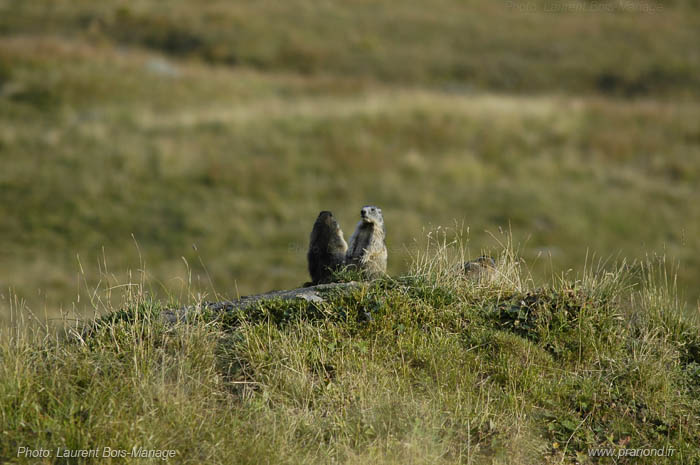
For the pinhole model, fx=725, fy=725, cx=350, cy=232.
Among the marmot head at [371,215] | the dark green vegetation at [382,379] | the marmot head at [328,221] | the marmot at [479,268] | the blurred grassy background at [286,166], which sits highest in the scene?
the marmot head at [371,215]

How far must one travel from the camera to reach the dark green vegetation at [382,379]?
5.34 metres

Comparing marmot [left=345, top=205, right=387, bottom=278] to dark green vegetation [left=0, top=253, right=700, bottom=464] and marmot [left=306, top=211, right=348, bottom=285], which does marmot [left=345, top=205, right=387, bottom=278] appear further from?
dark green vegetation [left=0, top=253, right=700, bottom=464]

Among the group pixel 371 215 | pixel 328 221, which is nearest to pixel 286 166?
pixel 328 221

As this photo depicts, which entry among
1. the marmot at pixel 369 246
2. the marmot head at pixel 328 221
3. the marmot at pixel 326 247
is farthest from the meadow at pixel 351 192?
the marmot head at pixel 328 221

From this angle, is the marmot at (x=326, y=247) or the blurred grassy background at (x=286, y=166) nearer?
the marmot at (x=326, y=247)

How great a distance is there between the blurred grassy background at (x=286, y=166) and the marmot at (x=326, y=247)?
765cm

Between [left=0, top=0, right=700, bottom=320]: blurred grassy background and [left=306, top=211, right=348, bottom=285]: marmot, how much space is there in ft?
25.1

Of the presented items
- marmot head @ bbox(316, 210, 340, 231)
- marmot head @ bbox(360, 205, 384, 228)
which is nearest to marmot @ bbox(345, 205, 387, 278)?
marmot head @ bbox(360, 205, 384, 228)

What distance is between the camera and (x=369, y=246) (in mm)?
8180

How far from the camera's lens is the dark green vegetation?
534cm

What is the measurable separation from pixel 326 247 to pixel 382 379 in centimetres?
281

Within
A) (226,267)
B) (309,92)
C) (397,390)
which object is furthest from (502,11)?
(397,390)

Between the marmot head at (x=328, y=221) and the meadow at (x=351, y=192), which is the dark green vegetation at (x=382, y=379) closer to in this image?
the meadow at (x=351, y=192)

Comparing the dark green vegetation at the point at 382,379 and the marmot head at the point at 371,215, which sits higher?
the marmot head at the point at 371,215
